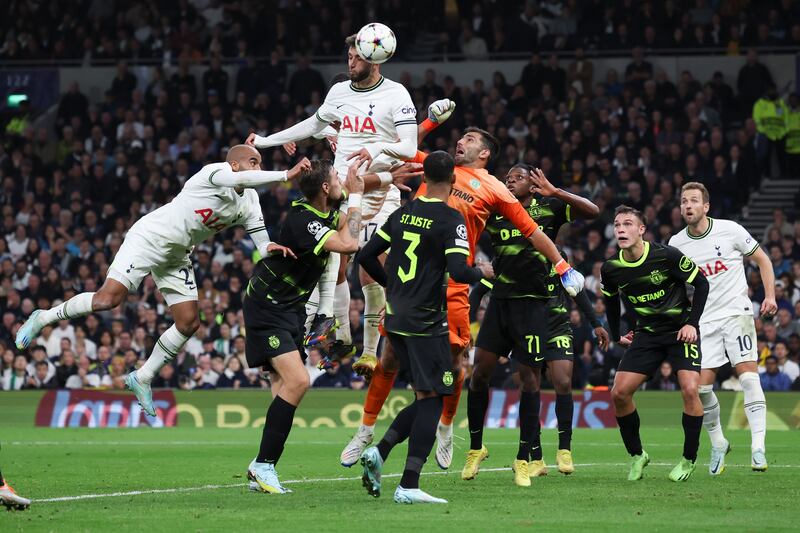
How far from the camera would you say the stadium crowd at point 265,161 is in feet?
77.4

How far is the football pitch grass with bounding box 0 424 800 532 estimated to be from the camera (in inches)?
351

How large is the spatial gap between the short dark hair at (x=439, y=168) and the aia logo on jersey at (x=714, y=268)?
14.8ft

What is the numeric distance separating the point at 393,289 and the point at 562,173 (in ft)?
54.4

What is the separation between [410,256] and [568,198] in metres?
2.86

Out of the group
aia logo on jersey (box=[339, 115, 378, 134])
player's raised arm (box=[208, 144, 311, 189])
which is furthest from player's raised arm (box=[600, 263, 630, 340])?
player's raised arm (box=[208, 144, 311, 189])

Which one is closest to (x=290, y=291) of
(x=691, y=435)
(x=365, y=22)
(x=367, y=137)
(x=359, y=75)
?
(x=367, y=137)

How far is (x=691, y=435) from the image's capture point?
40.0 ft

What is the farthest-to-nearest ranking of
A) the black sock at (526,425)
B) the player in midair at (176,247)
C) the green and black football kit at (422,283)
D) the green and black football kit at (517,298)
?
the green and black football kit at (517,298) → the player in midair at (176,247) → the black sock at (526,425) → the green and black football kit at (422,283)

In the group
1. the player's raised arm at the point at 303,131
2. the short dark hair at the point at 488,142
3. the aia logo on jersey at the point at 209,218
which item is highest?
the player's raised arm at the point at 303,131

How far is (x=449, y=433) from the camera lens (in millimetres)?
12508

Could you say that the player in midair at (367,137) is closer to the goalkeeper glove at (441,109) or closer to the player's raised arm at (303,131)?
the player's raised arm at (303,131)

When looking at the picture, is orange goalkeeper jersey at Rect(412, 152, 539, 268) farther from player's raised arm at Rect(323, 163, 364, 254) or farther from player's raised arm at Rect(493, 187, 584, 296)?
player's raised arm at Rect(323, 163, 364, 254)

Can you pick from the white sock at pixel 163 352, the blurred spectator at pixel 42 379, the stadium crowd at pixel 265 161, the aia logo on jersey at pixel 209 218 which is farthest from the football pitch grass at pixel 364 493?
the blurred spectator at pixel 42 379

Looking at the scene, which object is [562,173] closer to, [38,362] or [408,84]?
[408,84]
